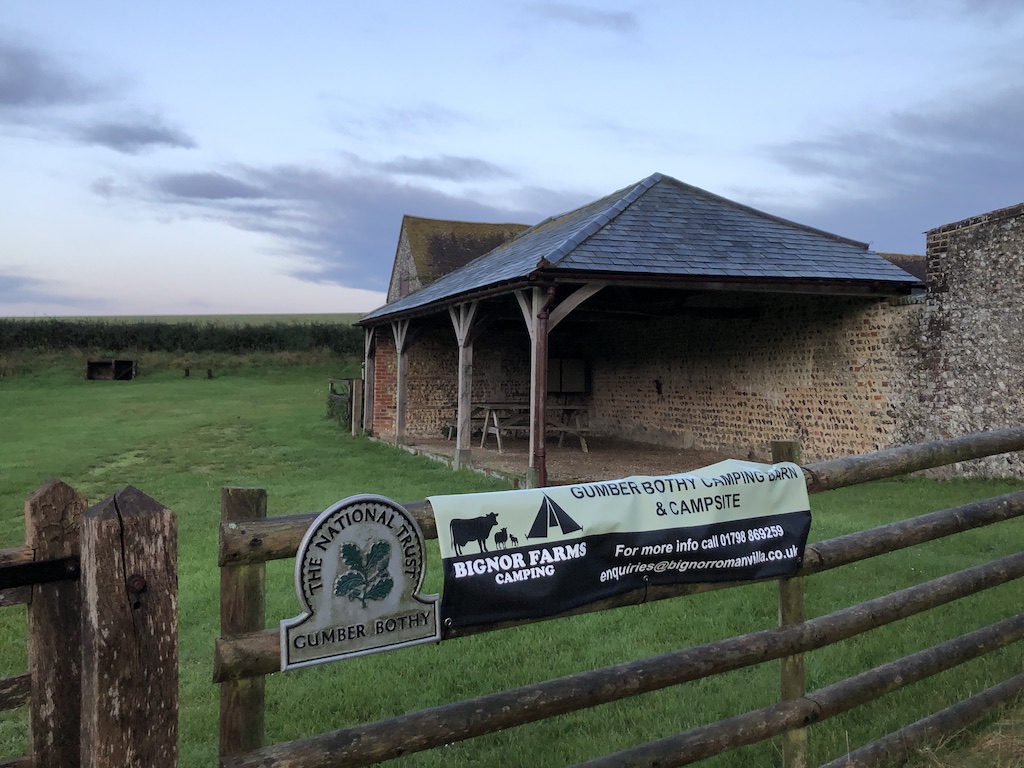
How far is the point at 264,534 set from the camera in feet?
6.72

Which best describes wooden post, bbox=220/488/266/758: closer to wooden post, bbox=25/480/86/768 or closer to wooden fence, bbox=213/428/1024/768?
wooden fence, bbox=213/428/1024/768

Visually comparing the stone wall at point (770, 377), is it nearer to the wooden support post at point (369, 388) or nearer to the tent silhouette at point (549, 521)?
the wooden support post at point (369, 388)

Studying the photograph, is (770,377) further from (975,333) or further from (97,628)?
(97,628)

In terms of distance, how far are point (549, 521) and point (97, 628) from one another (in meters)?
1.19

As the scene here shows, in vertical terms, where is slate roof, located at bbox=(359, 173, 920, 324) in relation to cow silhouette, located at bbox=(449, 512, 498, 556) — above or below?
above

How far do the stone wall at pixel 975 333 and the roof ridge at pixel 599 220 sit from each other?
4086 mm

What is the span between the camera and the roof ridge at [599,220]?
32.6ft

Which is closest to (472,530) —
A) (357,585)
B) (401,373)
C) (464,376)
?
(357,585)

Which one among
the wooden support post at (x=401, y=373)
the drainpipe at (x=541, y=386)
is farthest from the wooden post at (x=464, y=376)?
the wooden support post at (x=401, y=373)

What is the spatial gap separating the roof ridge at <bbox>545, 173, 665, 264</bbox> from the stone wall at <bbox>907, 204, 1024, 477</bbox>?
409cm

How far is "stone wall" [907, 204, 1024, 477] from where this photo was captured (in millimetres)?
9703

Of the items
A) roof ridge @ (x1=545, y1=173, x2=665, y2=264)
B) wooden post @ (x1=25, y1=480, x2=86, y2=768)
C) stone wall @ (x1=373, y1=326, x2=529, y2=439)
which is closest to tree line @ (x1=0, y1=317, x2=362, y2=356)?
stone wall @ (x1=373, y1=326, x2=529, y2=439)

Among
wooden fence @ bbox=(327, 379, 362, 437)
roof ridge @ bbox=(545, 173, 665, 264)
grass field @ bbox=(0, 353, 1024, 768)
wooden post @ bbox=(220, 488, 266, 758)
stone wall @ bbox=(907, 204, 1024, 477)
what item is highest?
roof ridge @ bbox=(545, 173, 665, 264)

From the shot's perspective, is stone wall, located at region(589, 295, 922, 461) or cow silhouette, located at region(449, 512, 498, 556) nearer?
cow silhouette, located at region(449, 512, 498, 556)
